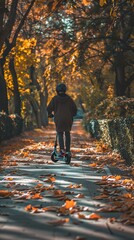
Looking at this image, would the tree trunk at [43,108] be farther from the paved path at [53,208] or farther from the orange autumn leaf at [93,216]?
the orange autumn leaf at [93,216]

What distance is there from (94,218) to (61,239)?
1019mm

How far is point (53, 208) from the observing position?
6684 millimetres

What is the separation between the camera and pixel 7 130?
84.5 ft

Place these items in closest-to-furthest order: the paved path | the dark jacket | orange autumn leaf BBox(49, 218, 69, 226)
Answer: the paved path, orange autumn leaf BBox(49, 218, 69, 226), the dark jacket

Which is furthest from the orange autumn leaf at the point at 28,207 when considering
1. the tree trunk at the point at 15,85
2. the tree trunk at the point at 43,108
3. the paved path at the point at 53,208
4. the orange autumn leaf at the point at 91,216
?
the tree trunk at the point at 43,108

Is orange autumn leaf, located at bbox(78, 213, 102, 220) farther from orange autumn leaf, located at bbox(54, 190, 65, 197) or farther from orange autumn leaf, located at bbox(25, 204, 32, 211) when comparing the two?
orange autumn leaf, located at bbox(54, 190, 65, 197)

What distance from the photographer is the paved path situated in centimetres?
545

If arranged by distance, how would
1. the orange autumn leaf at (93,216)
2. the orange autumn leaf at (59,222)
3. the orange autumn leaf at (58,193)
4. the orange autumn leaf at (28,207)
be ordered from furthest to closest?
1. the orange autumn leaf at (58,193)
2. the orange autumn leaf at (28,207)
3. the orange autumn leaf at (93,216)
4. the orange autumn leaf at (59,222)

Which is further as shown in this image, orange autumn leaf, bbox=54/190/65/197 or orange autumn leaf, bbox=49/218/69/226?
orange autumn leaf, bbox=54/190/65/197

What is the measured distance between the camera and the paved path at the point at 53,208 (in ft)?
17.9

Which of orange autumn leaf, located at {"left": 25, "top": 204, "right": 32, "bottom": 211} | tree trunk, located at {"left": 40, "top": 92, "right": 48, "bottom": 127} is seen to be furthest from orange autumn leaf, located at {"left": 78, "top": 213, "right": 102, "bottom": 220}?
tree trunk, located at {"left": 40, "top": 92, "right": 48, "bottom": 127}

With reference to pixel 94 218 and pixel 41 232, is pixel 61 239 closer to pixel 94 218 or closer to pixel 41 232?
pixel 41 232

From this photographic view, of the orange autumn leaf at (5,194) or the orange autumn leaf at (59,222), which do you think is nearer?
the orange autumn leaf at (59,222)

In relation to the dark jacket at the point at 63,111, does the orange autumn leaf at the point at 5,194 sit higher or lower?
lower
